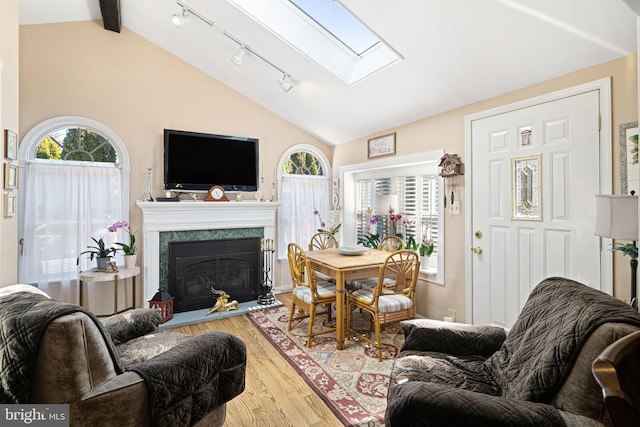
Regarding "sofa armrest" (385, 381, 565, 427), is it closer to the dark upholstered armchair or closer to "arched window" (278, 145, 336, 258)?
the dark upholstered armchair

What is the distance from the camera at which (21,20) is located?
3166mm

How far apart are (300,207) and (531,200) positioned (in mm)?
3084

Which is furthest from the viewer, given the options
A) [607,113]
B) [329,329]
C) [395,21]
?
[329,329]

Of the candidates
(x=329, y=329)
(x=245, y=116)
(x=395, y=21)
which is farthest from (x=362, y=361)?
(x=245, y=116)

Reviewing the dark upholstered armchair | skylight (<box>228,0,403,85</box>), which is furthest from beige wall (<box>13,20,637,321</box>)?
the dark upholstered armchair

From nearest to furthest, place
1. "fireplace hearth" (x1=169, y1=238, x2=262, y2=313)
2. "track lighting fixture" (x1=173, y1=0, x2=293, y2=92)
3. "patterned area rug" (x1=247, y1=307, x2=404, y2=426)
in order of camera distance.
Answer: "patterned area rug" (x1=247, y1=307, x2=404, y2=426), "track lighting fixture" (x1=173, y1=0, x2=293, y2=92), "fireplace hearth" (x1=169, y1=238, x2=262, y2=313)

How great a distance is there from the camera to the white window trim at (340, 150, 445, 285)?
10.9ft

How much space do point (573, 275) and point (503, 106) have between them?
1.51m

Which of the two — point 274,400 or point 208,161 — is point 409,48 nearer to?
point 208,161

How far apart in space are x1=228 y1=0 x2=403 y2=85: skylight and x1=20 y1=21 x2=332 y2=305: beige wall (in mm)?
1516

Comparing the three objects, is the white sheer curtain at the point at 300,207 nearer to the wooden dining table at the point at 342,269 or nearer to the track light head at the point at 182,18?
the wooden dining table at the point at 342,269

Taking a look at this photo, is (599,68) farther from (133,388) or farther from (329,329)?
(133,388)

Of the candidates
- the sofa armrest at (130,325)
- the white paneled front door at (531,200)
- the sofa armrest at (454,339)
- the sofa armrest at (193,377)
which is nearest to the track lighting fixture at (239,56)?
the white paneled front door at (531,200)

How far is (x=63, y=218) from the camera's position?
3.38 m
